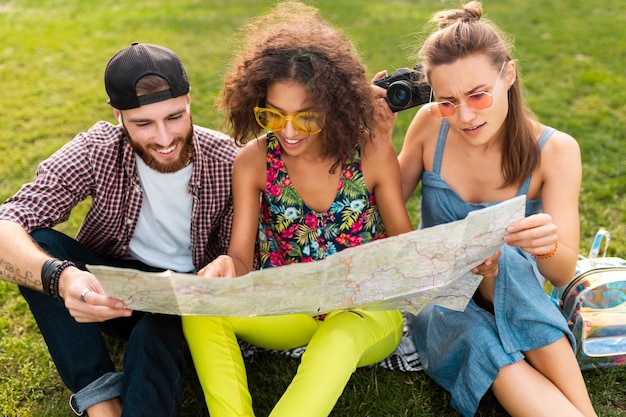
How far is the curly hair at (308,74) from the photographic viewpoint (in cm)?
245

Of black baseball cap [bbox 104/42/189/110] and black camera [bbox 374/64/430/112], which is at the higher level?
black baseball cap [bbox 104/42/189/110]

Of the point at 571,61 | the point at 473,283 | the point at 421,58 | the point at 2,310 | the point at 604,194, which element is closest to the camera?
the point at 473,283

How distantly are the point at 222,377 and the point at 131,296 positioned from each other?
564 millimetres

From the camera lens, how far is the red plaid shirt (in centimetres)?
273

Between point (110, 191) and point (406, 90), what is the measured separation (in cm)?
132

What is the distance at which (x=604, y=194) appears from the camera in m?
4.16

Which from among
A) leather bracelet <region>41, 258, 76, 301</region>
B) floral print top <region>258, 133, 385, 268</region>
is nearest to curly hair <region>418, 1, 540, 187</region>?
floral print top <region>258, 133, 385, 268</region>

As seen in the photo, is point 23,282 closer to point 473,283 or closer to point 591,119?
point 473,283

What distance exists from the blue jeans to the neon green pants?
0.35 feet

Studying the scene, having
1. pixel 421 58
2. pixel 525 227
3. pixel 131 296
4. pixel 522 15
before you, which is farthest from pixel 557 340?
pixel 522 15

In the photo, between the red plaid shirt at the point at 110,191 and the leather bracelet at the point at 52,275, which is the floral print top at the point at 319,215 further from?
the leather bracelet at the point at 52,275

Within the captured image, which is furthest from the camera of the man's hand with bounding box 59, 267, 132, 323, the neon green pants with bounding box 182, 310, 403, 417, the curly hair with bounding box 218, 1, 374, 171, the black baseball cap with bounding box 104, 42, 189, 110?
the black baseball cap with bounding box 104, 42, 189, 110

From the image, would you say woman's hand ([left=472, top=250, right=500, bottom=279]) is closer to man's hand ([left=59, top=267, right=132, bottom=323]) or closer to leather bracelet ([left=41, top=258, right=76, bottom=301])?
man's hand ([left=59, top=267, right=132, bottom=323])

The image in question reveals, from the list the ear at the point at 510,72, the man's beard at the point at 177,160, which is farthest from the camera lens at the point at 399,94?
the man's beard at the point at 177,160
